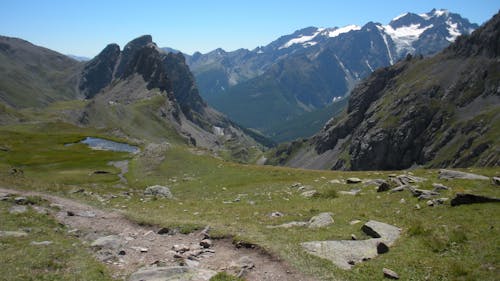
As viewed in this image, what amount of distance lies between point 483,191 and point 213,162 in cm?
4570

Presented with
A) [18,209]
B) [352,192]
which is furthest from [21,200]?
[352,192]

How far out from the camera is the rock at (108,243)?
934 inches

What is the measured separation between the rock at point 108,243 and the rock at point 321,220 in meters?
11.8

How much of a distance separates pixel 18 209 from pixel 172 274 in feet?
60.0

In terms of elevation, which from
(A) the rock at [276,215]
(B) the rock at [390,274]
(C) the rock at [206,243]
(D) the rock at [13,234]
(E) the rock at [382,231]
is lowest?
(D) the rock at [13,234]

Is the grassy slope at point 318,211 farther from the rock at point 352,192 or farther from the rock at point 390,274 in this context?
the rock at point 352,192

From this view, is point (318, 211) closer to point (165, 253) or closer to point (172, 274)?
point (165, 253)

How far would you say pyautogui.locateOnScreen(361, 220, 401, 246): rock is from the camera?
22.0m

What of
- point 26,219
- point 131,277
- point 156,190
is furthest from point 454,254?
point 156,190

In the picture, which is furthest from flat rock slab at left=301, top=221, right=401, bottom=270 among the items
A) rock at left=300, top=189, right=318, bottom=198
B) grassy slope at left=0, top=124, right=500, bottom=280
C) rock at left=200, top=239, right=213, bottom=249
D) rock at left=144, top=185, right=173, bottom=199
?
rock at left=144, top=185, right=173, bottom=199

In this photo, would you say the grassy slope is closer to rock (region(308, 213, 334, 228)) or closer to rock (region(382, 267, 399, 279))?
rock (region(382, 267, 399, 279))

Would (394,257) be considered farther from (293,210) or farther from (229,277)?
(293,210)

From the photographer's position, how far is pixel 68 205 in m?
34.2

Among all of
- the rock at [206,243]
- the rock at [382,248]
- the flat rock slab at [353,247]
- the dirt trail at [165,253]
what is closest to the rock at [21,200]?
the dirt trail at [165,253]
